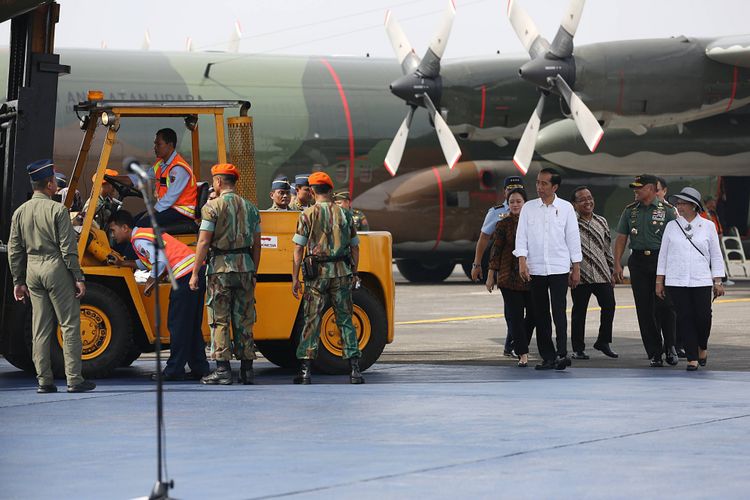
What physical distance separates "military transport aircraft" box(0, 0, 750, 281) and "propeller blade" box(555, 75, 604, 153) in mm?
24

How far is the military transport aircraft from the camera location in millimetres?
20844

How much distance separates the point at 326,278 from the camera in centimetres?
1009

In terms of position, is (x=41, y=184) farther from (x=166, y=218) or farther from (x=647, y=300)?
(x=647, y=300)

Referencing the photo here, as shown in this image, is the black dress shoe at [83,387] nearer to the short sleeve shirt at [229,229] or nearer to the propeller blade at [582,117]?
the short sleeve shirt at [229,229]

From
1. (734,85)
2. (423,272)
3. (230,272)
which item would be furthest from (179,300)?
(423,272)

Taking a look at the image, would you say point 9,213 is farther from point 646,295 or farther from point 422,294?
point 422,294

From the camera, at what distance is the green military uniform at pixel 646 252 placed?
11828 millimetres

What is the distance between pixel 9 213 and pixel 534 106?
44.4 feet

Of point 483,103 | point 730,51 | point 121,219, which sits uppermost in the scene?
point 730,51

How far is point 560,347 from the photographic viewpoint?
1127 cm

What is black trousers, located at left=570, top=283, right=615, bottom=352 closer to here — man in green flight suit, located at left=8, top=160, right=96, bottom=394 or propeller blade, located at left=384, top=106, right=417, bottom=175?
man in green flight suit, located at left=8, top=160, right=96, bottom=394

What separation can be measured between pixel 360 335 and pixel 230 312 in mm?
1316

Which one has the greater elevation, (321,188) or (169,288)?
(321,188)

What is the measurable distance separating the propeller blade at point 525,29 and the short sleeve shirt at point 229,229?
12137mm
